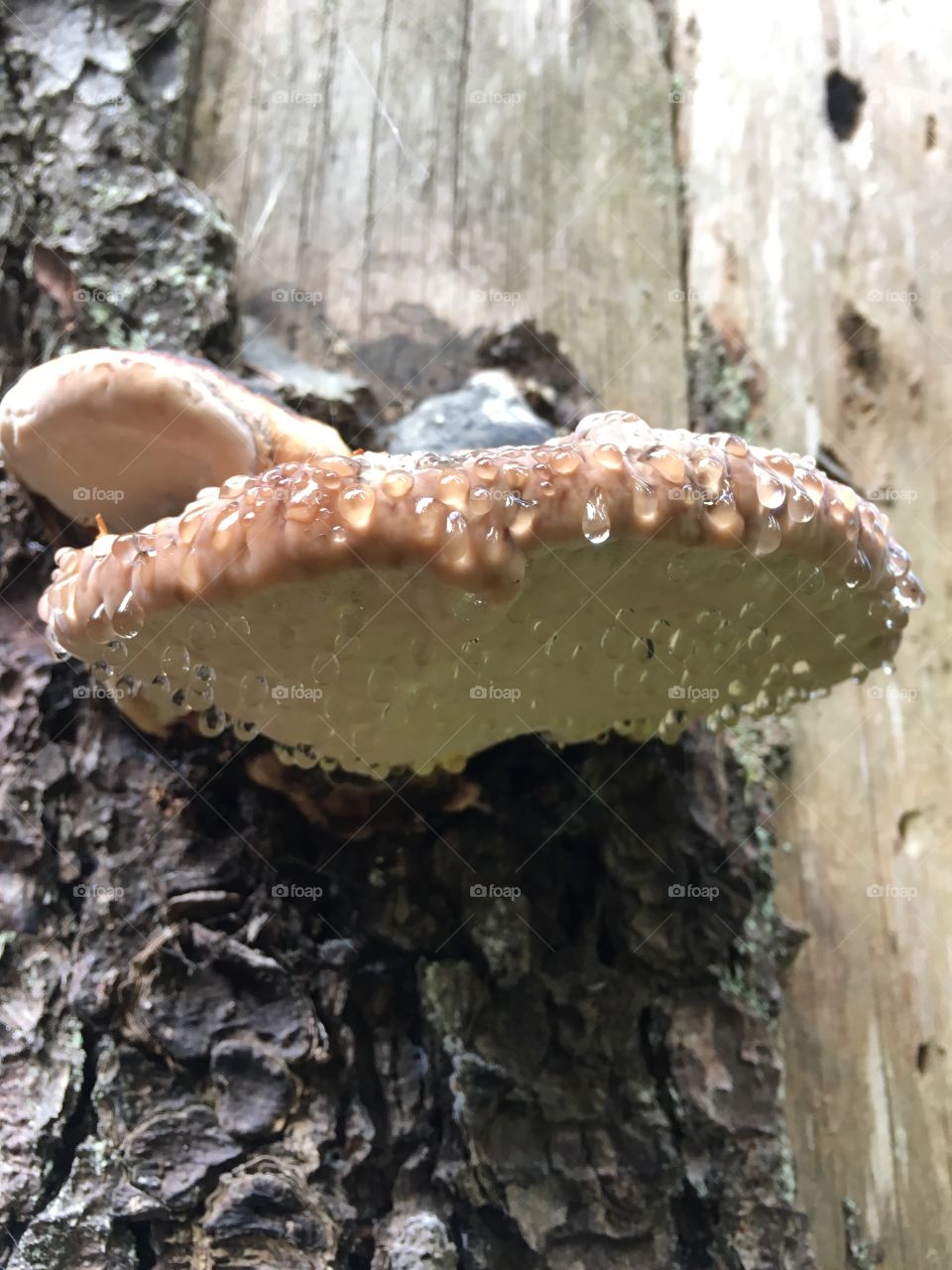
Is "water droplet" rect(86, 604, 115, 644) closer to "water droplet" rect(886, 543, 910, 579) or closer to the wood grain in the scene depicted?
"water droplet" rect(886, 543, 910, 579)

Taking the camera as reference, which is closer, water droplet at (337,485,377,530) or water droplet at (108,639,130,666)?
water droplet at (337,485,377,530)

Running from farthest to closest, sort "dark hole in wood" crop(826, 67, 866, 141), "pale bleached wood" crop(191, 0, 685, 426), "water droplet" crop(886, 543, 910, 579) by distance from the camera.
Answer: "dark hole in wood" crop(826, 67, 866, 141)
"pale bleached wood" crop(191, 0, 685, 426)
"water droplet" crop(886, 543, 910, 579)

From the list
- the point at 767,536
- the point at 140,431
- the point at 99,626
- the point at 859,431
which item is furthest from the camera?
the point at 859,431

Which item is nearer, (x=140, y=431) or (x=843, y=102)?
(x=140, y=431)

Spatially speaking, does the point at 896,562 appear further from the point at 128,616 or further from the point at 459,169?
the point at 459,169

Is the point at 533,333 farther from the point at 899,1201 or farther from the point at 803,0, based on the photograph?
the point at 899,1201

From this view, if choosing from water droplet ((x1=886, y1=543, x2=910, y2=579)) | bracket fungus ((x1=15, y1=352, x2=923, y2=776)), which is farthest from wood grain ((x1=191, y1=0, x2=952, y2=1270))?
water droplet ((x1=886, y1=543, x2=910, y2=579))

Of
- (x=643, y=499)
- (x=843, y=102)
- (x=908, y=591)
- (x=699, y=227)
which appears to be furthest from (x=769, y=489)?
(x=843, y=102)
